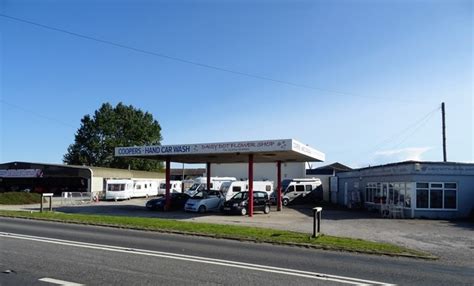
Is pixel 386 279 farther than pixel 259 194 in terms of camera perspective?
No

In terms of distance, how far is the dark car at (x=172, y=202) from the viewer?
34.1 m

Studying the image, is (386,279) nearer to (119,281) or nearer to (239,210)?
(119,281)

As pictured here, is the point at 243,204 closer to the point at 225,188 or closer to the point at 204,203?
the point at 204,203

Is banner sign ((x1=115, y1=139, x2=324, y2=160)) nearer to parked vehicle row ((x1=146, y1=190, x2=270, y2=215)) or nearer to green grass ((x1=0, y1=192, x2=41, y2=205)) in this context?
parked vehicle row ((x1=146, y1=190, x2=270, y2=215))

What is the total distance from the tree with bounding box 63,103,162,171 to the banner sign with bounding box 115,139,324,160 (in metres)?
52.9

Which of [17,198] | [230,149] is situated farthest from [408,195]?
[17,198]

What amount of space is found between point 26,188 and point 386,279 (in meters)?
61.0

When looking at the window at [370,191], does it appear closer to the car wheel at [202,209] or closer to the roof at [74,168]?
the car wheel at [202,209]

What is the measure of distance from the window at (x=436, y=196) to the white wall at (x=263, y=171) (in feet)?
95.6

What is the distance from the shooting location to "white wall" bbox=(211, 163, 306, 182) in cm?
5831

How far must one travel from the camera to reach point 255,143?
92.4 feet

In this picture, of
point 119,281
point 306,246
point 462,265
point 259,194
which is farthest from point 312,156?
point 119,281

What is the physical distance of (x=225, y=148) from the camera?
2922cm

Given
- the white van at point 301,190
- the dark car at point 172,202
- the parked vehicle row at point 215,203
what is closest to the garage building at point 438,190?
the parked vehicle row at point 215,203
